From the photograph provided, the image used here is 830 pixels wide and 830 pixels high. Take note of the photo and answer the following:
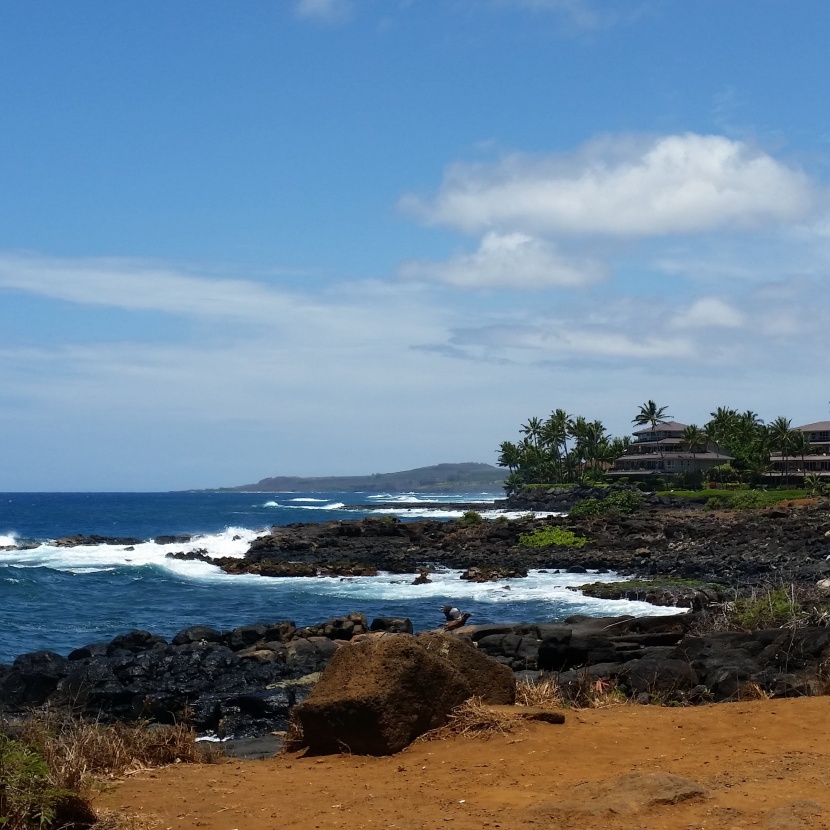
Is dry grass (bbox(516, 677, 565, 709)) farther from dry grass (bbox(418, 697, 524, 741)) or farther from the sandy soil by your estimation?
dry grass (bbox(418, 697, 524, 741))

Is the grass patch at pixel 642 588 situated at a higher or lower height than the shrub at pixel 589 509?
lower

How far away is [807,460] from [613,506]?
36992mm

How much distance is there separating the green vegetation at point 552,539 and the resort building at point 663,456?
48596 mm

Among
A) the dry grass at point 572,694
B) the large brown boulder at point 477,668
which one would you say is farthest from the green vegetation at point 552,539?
the large brown boulder at point 477,668

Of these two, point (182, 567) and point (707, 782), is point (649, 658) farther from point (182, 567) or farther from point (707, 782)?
point (182, 567)

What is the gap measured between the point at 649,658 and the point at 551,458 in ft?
369

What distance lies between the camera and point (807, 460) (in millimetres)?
94375

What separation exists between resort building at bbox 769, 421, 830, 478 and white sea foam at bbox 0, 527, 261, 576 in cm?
5105

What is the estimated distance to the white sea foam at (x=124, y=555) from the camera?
165 feet

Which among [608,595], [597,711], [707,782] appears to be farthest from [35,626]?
[707,782]

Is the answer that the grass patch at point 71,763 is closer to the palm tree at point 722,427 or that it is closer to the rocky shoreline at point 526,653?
the rocky shoreline at point 526,653

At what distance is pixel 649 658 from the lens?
13508mm

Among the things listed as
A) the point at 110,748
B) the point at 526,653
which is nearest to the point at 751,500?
the point at 526,653

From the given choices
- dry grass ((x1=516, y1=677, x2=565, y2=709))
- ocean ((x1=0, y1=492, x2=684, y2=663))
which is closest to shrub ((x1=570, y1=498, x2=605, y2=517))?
ocean ((x1=0, y1=492, x2=684, y2=663))
